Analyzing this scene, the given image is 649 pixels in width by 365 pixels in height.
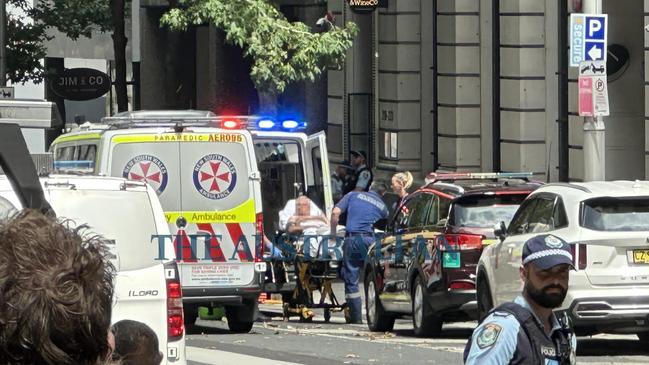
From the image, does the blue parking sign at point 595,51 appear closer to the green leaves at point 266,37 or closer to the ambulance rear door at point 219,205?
the ambulance rear door at point 219,205

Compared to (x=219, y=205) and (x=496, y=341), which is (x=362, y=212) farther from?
(x=496, y=341)

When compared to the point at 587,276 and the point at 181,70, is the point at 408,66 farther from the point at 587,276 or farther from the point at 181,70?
the point at 587,276

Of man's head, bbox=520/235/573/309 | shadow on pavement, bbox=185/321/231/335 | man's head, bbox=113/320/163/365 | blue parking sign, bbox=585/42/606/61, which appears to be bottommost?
shadow on pavement, bbox=185/321/231/335

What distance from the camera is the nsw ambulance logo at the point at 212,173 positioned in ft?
54.7

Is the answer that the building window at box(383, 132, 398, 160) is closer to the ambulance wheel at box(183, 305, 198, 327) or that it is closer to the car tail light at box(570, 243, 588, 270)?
the ambulance wheel at box(183, 305, 198, 327)

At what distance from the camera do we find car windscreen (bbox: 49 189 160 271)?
8.57 meters

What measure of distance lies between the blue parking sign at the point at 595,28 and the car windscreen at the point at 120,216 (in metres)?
10.6

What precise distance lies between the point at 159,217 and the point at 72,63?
171 ft

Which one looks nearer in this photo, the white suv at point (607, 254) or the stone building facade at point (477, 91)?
the white suv at point (607, 254)

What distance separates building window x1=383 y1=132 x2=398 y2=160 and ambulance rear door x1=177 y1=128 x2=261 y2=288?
14.8 metres

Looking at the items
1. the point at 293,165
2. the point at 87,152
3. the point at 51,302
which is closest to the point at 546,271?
the point at 51,302

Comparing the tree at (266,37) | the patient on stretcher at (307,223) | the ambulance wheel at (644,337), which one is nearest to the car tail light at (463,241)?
the ambulance wheel at (644,337)

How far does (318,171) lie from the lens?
20.8 m

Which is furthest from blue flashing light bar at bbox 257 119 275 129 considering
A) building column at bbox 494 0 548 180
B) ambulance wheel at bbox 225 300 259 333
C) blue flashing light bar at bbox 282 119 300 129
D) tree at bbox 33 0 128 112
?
tree at bbox 33 0 128 112
